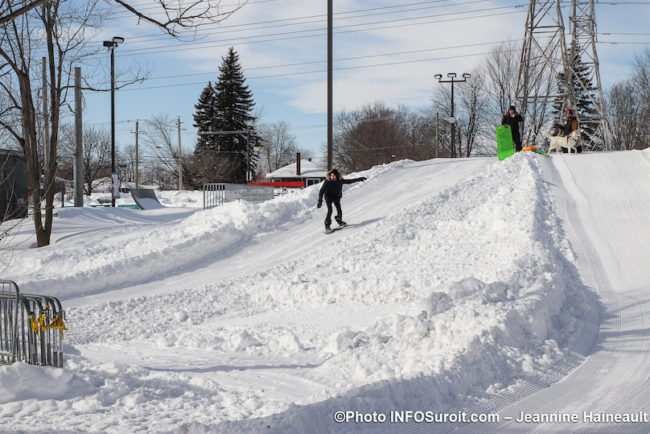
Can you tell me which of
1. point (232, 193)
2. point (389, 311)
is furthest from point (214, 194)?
point (389, 311)

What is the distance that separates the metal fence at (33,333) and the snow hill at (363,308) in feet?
1.17

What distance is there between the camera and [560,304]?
8102 mm

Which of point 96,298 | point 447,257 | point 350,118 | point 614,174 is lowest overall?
point 96,298

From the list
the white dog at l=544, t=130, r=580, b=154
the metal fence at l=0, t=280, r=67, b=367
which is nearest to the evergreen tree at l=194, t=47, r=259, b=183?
the white dog at l=544, t=130, r=580, b=154

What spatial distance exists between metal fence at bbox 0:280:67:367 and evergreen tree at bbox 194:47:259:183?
57064mm

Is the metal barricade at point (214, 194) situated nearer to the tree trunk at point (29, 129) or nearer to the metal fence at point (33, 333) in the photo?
the tree trunk at point (29, 129)

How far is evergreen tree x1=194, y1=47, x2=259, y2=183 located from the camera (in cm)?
6381

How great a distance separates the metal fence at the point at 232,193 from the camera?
74.7 feet

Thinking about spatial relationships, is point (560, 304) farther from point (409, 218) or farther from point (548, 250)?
point (409, 218)

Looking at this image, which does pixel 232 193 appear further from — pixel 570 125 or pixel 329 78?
pixel 570 125

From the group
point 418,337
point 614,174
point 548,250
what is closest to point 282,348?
point 418,337

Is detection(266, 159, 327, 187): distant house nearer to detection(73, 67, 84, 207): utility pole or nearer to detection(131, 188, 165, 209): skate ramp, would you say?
detection(131, 188, 165, 209): skate ramp

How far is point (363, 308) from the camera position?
9.71m

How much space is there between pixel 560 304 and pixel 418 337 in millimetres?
2489
